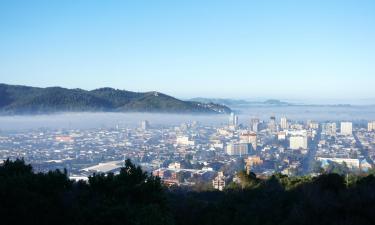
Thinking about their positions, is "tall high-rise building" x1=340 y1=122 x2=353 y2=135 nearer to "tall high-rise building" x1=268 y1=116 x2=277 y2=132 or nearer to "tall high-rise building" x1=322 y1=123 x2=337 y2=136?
"tall high-rise building" x1=322 y1=123 x2=337 y2=136

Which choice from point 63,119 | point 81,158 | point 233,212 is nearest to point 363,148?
point 81,158

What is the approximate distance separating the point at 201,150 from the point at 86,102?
2548 cm

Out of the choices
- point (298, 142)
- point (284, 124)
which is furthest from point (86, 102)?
point (298, 142)

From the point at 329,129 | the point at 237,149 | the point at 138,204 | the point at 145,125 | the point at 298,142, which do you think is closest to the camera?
the point at 138,204

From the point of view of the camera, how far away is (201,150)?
37.3 metres

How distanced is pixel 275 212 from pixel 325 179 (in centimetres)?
262

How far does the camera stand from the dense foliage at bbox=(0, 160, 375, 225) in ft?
23.7

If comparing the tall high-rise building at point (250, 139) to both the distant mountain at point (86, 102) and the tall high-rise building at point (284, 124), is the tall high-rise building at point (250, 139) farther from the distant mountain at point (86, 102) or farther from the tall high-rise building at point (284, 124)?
the distant mountain at point (86, 102)

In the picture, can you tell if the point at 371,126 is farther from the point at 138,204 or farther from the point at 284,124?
the point at 138,204

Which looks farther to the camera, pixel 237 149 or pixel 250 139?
pixel 250 139

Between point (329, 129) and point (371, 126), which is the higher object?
point (371, 126)

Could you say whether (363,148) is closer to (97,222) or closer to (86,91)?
(97,222)

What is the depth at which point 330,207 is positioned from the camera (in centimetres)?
836

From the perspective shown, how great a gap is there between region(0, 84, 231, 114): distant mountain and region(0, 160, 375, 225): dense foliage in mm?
42892
